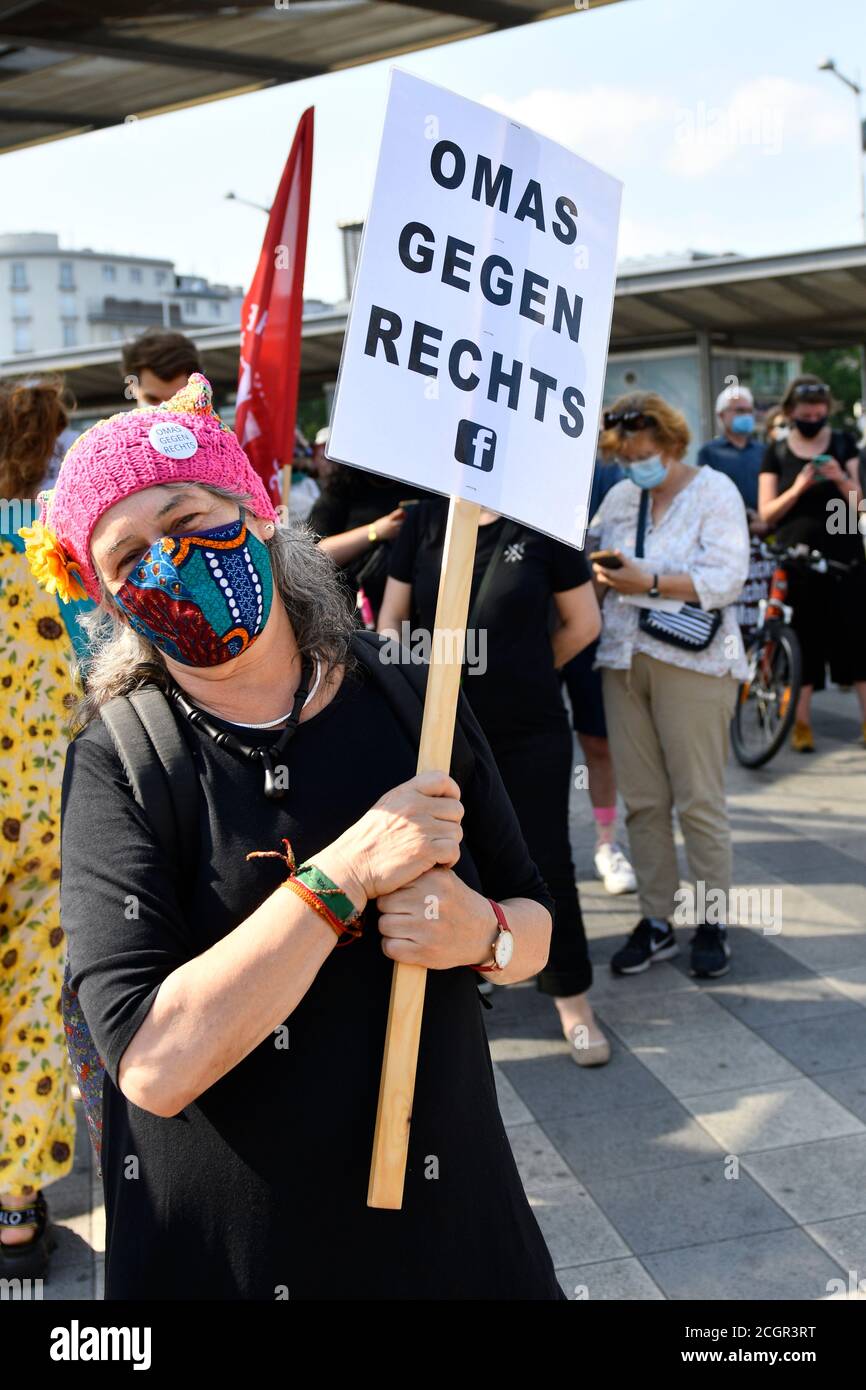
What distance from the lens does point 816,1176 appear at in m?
3.53

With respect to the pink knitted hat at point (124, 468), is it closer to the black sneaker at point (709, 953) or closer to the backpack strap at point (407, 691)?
the backpack strap at point (407, 691)

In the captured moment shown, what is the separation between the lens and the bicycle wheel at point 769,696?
7.76 m

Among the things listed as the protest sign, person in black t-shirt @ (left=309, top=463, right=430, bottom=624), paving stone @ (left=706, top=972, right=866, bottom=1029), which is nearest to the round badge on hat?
the protest sign

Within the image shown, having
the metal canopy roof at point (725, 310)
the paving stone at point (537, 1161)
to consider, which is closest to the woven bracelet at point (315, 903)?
the paving stone at point (537, 1161)

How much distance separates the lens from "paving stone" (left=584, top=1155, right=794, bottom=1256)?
3.30m

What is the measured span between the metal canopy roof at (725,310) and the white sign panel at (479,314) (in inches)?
413

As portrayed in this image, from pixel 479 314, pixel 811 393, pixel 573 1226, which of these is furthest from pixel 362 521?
pixel 811 393

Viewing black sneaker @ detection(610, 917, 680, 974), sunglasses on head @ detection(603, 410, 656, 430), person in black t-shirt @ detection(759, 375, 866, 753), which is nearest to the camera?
sunglasses on head @ detection(603, 410, 656, 430)

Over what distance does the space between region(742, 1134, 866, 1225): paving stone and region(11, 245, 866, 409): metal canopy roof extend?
32.1ft

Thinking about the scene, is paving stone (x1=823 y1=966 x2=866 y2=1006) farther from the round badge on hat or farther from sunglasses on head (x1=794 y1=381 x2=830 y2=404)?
sunglasses on head (x1=794 y1=381 x2=830 y2=404)

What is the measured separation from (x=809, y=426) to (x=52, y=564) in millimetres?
6839

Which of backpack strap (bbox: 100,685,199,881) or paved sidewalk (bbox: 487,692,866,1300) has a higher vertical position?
backpack strap (bbox: 100,685,199,881)

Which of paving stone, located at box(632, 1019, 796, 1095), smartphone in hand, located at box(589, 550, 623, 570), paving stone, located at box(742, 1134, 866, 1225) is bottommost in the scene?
paving stone, located at box(742, 1134, 866, 1225)
